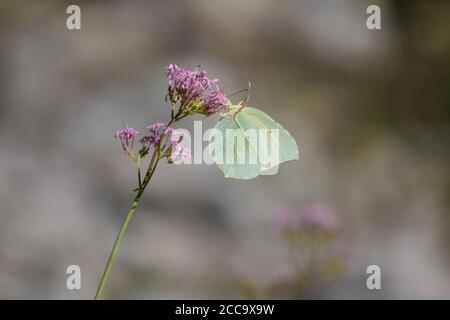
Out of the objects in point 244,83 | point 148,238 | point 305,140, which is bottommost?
point 148,238

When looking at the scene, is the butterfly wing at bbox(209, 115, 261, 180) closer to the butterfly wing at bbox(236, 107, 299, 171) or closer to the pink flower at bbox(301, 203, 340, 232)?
the butterfly wing at bbox(236, 107, 299, 171)

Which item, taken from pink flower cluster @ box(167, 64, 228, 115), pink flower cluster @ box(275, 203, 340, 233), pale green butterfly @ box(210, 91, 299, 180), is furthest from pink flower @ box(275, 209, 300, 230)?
pink flower cluster @ box(167, 64, 228, 115)

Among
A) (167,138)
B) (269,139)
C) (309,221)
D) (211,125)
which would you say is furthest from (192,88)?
(211,125)

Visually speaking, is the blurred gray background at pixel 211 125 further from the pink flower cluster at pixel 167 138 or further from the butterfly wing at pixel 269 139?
the pink flower cluster at pixel 167 138

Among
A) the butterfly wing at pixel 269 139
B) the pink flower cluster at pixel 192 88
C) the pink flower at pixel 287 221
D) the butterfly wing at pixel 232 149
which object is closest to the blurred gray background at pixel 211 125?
the pink flower at pixel 287 221

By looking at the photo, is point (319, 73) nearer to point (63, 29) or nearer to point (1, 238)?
point (63, 29)
